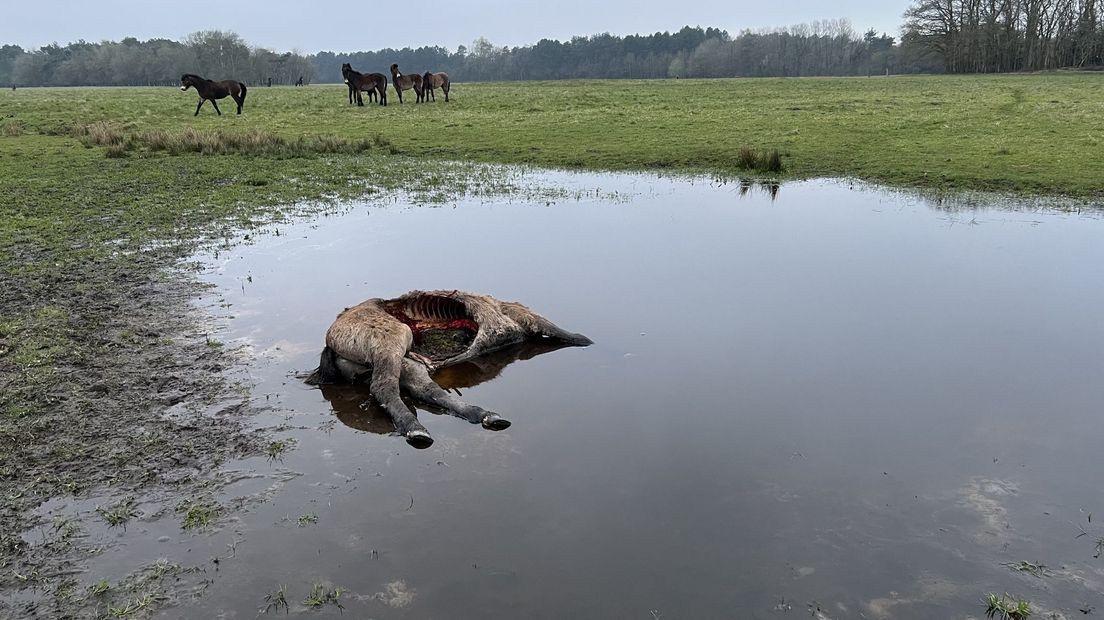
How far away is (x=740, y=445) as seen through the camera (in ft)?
15.7

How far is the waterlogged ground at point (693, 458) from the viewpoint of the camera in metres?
3.50

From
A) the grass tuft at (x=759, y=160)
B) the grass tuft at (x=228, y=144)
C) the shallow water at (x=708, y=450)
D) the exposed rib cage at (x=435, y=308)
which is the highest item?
the grass tuft at (x=228, y=144)

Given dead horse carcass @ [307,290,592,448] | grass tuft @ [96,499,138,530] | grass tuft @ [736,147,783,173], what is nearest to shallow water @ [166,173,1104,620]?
dead horse carcass @ [307,290,592,448]

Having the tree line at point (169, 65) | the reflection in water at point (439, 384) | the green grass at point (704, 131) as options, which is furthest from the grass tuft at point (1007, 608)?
the tree line at point (169, 65)

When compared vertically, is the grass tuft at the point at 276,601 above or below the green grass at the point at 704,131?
below

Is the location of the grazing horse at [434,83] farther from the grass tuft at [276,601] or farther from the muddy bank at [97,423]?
the grass tuft at [276,601]

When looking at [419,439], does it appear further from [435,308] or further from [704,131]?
[704,131]

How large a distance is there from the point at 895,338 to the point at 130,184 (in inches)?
542

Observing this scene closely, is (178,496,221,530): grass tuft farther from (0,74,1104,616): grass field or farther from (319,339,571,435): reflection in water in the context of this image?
(319,339,571,435): reflection in water

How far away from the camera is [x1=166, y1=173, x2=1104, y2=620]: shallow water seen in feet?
11.5

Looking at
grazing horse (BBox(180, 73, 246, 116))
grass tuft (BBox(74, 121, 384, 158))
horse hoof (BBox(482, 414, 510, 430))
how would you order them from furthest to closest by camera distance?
grazing horse (BBox(180, 73, 246, 116)) → grass tuft (BBox(74, 121, 384, 158)) → horse hoof (BBox(482, 414, 510, 430))

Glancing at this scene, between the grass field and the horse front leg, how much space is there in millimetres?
1152

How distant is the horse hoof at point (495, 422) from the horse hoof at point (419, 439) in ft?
1.31

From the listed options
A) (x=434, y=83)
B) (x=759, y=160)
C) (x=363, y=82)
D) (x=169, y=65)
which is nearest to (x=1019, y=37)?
(x=434, y=83)
